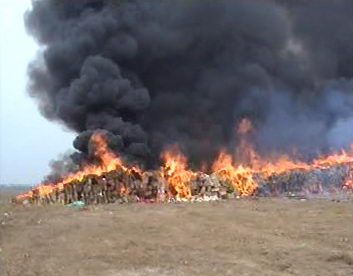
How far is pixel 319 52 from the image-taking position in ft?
142

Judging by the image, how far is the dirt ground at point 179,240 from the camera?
37.6ft

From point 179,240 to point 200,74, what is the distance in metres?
25.5

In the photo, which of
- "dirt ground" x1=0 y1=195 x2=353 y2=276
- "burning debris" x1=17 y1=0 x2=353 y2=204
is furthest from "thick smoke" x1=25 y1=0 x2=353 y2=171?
"dirt ground" x1=0 y1=195 x2=353 y2=276

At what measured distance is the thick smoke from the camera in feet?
100

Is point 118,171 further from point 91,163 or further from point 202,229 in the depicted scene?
point 202,229

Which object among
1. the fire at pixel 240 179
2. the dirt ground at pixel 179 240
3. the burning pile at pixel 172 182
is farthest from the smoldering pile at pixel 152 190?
the dirt ground at pixel 179 240

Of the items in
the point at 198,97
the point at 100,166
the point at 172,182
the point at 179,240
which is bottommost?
the point at 179,240

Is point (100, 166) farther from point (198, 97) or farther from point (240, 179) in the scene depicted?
point (198, 97)

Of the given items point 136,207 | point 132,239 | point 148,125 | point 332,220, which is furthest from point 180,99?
point 132,239

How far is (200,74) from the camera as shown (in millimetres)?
38500

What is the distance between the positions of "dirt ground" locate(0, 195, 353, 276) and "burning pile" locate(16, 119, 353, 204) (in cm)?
355

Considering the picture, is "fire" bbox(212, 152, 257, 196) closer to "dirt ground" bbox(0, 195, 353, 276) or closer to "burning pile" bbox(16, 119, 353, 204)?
"burning pile" bbox(16, 119, 353, 204)

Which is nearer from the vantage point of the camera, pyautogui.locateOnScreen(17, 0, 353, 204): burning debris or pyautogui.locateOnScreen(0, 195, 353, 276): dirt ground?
pyautogui.locateOnScreen(0, 195, 353, 276): dirt ground

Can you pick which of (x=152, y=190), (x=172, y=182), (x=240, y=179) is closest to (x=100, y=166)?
(x=152, y=190)
